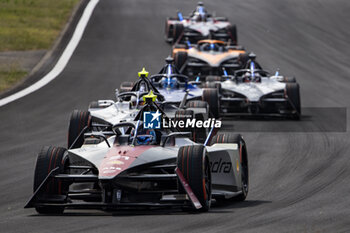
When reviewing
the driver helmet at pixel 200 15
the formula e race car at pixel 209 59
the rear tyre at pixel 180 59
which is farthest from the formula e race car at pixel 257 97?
the driver helmet at pixel 200 15

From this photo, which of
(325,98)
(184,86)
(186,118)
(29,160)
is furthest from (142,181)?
(325,98)

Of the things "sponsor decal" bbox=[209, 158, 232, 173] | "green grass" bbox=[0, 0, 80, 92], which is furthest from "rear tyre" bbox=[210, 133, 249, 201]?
"green grass" bbox=[0, 0, 80, 92]

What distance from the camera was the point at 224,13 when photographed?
50188 millimetres

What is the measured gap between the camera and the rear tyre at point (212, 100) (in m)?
22.8

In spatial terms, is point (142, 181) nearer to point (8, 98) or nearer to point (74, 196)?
point (74, 196)

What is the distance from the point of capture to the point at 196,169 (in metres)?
11.8

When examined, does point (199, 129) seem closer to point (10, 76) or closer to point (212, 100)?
point (212, 100)

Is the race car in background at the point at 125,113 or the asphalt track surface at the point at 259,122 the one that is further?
the race car in background at the point at 125,113

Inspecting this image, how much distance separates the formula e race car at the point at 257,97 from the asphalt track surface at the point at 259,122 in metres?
2.78

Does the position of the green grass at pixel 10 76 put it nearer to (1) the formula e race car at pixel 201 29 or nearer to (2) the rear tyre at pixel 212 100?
(1) the formula e race car at pixel 201 29

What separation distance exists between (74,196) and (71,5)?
Result: 40970 millimetres

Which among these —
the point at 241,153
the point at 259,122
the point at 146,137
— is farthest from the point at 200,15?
the point at 146,137

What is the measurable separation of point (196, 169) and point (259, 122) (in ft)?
41.7

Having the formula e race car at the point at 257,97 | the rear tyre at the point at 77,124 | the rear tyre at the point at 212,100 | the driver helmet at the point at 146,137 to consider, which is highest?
the driver helmet at the point at 146,137
